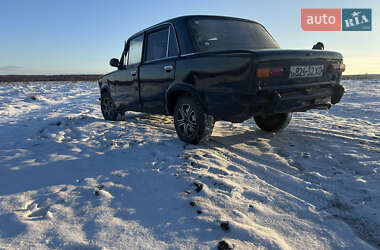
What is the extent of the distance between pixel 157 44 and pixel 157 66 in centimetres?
46

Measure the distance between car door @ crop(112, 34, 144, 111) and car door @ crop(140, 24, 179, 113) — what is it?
0.23 metres

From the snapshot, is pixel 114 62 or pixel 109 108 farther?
pixel 109 108

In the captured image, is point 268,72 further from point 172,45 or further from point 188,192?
point 172,45

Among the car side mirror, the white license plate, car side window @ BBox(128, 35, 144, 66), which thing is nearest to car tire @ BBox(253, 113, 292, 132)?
the white license plate

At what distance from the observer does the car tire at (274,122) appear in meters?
4.72

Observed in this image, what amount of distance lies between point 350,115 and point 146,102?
4.80 m

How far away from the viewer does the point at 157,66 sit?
14.2 ft

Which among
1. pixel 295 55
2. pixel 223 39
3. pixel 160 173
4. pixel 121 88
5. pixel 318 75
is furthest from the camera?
pixel 121 88

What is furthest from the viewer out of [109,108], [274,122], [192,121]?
[109,108]

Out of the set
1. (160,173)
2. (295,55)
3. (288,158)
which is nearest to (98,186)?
(160,173)

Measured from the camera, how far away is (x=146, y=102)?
4777mm

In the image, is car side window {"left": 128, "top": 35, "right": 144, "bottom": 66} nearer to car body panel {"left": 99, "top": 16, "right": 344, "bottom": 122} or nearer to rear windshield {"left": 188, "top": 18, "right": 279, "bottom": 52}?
car body panel {"left": 99, "top": 16, "right": 344, "bottom": 122}

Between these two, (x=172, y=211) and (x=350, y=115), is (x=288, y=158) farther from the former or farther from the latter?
(x=350, y=115)

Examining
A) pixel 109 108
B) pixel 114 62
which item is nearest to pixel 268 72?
pixel 114 62
